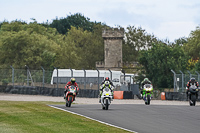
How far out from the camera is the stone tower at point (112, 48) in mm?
100944

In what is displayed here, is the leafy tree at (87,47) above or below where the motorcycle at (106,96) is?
above

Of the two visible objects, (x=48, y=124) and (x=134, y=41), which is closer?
(x=48, y=124)

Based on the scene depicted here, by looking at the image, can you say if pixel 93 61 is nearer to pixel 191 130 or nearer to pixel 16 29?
pixel 16 29

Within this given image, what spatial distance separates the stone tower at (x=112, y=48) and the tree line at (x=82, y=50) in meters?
3.61

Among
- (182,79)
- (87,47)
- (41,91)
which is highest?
(87,47)

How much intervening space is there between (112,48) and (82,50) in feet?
63.6

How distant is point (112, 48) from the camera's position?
101688mm

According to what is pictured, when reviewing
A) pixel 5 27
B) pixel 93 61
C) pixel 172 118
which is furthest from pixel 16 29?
pixel 172 118

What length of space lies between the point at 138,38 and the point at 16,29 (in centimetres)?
3176

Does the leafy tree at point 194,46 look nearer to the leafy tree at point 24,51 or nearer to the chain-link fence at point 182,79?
the leafy tree at point 24,51

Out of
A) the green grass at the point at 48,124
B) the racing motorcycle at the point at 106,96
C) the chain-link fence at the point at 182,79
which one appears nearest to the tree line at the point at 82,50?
the chain-link fence at the point at 182,79

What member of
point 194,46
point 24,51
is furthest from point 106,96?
point 194,46

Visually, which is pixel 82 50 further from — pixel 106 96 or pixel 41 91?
pixel 106 96

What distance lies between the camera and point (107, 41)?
10194 cm
